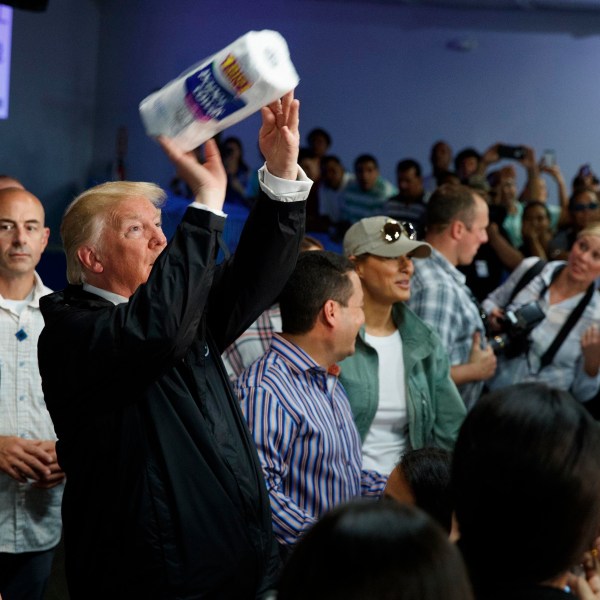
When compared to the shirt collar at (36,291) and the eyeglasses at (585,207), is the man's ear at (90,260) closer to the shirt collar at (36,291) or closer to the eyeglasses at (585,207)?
the shirt collar at (36,291)

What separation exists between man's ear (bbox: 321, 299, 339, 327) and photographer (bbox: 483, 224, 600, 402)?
1.36m

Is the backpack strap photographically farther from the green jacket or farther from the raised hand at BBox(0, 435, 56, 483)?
the raised hand at BBox(0, 435, 56, 483)

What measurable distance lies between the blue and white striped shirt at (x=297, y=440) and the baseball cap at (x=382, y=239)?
2.49ft

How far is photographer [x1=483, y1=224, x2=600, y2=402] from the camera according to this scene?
3.72m

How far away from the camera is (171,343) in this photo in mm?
1516

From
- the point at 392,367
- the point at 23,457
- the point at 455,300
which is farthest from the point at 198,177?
the point at 455,300

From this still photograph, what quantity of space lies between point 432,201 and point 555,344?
0.78m

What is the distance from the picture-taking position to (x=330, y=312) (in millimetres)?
2406

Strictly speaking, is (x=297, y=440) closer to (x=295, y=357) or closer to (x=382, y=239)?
(x=295, y=357)

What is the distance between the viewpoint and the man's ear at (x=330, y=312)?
240 centimetres

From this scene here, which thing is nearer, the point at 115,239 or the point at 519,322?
the point at 115,239

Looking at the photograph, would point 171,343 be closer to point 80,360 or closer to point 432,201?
point 80,360

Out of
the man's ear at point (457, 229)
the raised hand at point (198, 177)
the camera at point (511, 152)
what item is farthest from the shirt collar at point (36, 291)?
the camera at point (511, 152)

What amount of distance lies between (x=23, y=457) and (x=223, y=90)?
4.05 ft
